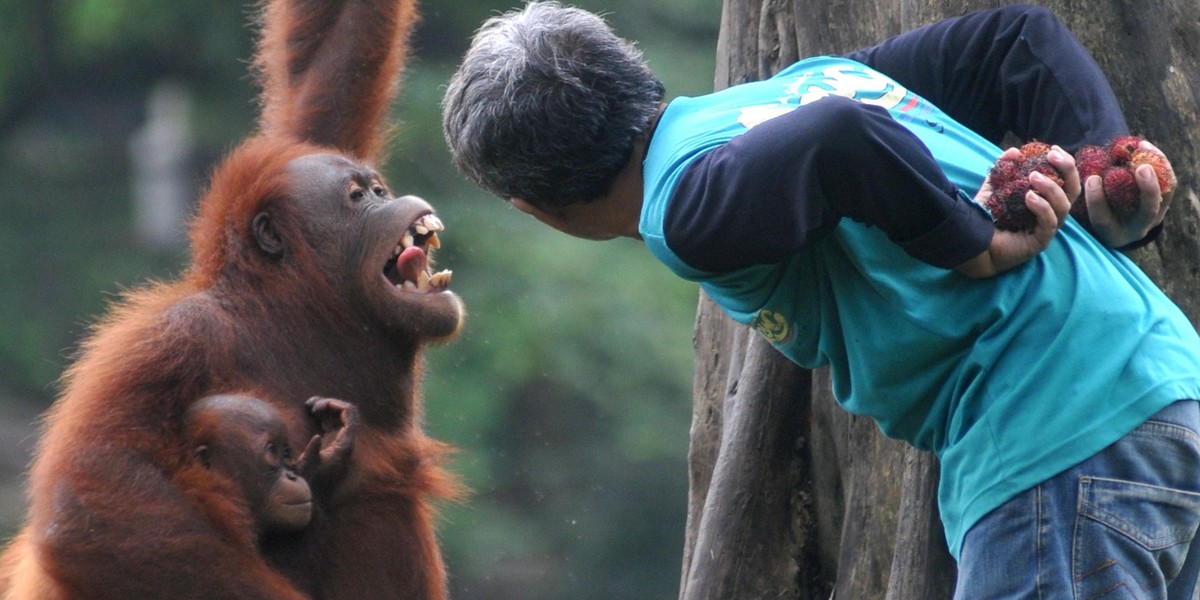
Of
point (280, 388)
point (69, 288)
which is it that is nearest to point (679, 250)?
point (280, 388)

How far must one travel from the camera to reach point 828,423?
3.16m

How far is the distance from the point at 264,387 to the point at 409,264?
1.61 feet

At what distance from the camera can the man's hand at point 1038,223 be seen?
2.00 meters

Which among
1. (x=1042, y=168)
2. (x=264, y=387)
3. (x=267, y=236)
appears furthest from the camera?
(x=267, y=236)

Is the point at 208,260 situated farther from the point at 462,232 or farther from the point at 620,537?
the point at 620,537

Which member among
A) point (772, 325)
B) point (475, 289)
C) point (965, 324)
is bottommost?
point (475, 289)

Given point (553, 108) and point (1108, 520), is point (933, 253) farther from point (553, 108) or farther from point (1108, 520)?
point (553, 108)

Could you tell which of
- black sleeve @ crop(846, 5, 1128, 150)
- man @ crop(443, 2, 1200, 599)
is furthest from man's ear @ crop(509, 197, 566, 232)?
black sleeve @ crop(846, 5, 1128, 150)

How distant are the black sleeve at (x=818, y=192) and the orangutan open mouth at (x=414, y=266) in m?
1.43

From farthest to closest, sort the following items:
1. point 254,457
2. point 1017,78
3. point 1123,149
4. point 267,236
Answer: point 267,236 → point 254,457 → point 1017,78 → point 1123,149

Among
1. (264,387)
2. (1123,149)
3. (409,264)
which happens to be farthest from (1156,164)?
(264,387)

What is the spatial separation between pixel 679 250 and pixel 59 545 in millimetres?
1557

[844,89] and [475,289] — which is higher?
[844,89]

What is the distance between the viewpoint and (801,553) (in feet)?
10.7
